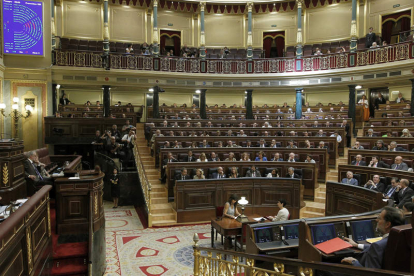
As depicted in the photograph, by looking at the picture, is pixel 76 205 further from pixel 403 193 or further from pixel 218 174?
pixel 403 193

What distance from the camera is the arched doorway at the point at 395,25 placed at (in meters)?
16.8

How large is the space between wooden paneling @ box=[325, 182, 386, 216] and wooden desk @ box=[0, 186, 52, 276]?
5719mm

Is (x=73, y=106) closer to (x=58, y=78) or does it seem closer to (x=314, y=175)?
(x=58, y=78)

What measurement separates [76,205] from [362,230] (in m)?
4.32

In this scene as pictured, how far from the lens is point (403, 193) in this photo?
6.35 meters

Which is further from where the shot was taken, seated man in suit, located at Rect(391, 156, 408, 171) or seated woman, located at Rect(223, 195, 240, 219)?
seated man in suit, located at Rect(391, 156, 408, 171)

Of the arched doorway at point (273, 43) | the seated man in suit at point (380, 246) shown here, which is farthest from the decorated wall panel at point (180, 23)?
the seated man in suit at point (380, 246)

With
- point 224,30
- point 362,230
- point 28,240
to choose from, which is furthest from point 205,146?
point 224,30

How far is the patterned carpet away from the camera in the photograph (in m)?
5.66

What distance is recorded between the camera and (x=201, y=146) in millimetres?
11250

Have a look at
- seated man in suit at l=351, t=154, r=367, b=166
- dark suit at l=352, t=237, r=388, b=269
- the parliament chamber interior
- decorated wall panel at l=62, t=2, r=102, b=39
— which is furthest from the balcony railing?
dark suit at l=352, t=237, r=388, b=269

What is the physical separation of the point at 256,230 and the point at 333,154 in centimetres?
728

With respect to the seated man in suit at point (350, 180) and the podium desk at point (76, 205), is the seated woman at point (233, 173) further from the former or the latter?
the podium desk at point (76, 205)

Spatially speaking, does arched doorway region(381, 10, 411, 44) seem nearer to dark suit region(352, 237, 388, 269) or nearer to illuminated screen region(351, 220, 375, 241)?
illuminated screen region(351, 220, 375, 241)
